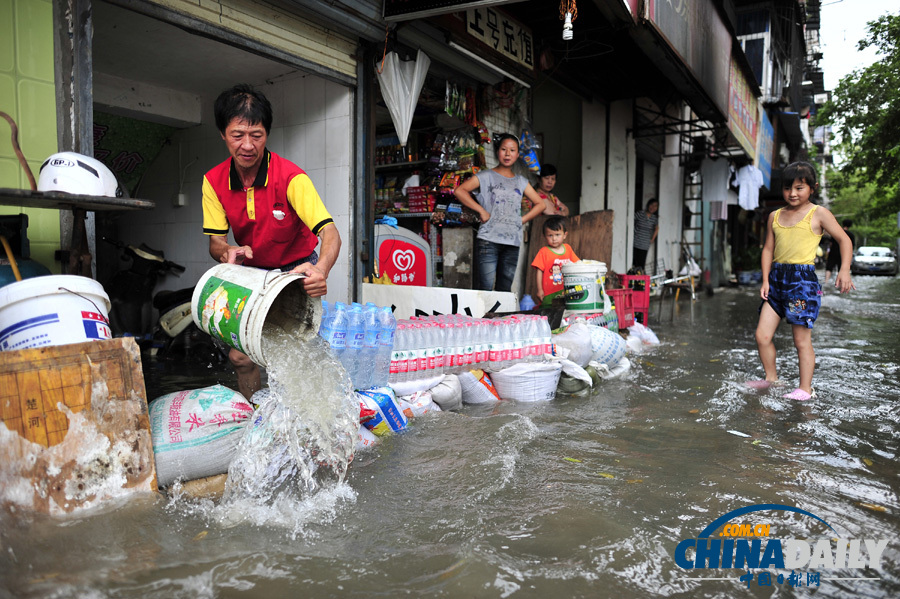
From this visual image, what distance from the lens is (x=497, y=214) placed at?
6.49 m

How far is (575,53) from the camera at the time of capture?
8.94m

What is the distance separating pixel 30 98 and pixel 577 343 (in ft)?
13.2

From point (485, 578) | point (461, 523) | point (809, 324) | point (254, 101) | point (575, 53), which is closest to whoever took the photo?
point (485, 578)

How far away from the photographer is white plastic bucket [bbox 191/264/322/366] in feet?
8.16

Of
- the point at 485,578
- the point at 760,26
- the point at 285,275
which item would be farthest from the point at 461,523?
the point at 760,26

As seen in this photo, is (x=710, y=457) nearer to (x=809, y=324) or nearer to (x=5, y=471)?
(x=809, y=324)

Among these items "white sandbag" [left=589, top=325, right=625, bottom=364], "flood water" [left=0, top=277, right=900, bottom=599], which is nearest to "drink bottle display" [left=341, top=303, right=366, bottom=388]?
"flood water" [left=0, top=277, right=900, bottom=599]

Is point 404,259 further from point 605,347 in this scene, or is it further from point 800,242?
point 800,242

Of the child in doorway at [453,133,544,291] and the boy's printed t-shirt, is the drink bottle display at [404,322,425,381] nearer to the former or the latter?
the child in doorway at [453,133,544,291]

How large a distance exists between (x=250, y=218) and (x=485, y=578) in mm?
2241

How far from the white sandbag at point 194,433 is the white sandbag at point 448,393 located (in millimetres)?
1475

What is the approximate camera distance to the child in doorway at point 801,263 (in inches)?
181

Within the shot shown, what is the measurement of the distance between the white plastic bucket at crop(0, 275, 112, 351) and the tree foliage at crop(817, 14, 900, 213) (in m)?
19.3

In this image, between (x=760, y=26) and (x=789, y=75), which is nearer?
(x=760, y=26)
